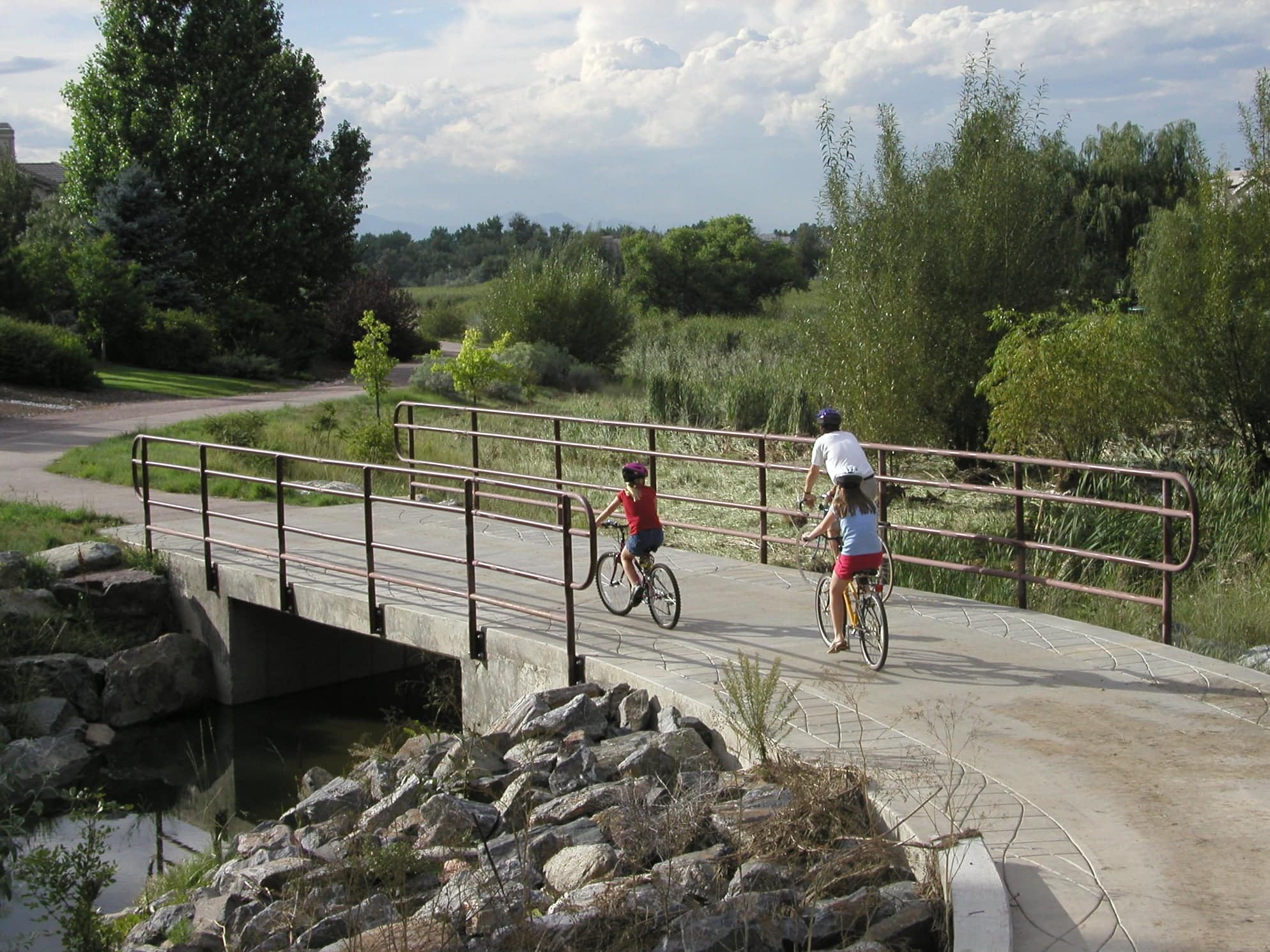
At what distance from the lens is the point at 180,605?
12.4 metres

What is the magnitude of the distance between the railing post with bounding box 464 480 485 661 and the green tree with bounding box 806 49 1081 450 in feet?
29.0

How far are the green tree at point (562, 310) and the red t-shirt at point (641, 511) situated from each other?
1091 inches

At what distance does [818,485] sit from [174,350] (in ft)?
79.2

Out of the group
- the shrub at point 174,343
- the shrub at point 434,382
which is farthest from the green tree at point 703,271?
the shrub at point 434,382

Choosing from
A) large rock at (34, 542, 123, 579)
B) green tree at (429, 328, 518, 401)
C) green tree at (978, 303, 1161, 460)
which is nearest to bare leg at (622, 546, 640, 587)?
large rock at (34, 542, 123, 579)

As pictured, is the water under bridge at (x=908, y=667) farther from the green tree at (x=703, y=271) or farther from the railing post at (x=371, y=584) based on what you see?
the green tree at (x=703, y=271)

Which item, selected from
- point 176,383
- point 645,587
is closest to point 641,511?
point 645,587

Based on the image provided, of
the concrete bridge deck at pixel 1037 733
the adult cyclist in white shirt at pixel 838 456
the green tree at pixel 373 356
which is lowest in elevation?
the concrete bridge deck at pixel 1037 733

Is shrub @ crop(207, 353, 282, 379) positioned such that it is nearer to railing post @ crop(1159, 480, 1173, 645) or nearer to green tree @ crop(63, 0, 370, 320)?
green tree @ crop(63, 0, 370, 320)

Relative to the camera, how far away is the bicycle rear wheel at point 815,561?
398 inches

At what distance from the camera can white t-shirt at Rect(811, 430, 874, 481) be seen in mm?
8312

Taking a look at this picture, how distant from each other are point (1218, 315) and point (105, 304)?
27848 millimetres

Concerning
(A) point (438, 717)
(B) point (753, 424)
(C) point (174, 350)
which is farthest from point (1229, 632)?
(C) point (174, 350)

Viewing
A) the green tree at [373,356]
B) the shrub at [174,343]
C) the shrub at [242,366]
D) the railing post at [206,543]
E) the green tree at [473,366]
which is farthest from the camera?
the shrub at [242,366]
